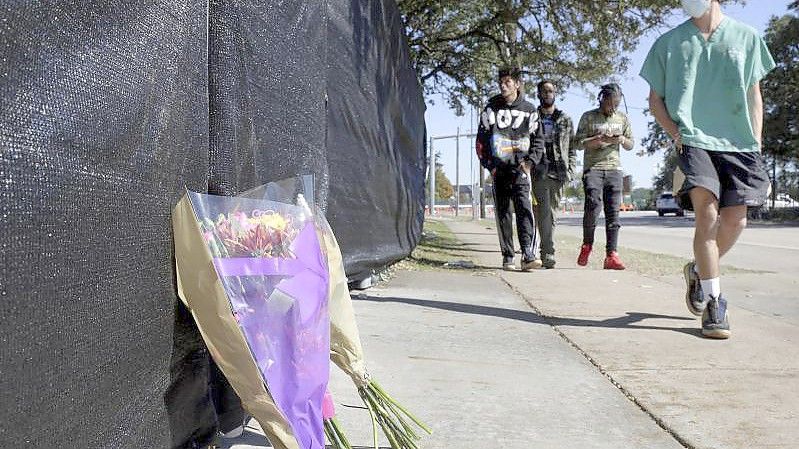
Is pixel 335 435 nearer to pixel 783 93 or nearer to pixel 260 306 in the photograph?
pixel 260 306

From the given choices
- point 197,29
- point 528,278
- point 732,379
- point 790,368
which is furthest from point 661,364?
point 528,278

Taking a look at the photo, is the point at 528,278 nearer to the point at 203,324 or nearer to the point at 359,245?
the point at 359,245

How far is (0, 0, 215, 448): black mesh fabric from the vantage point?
105 cm

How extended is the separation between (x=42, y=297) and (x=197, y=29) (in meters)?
0.77

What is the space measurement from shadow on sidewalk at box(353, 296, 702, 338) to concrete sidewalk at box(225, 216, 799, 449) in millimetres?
14

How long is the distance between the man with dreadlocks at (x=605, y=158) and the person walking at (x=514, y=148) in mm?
512

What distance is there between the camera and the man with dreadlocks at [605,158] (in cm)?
713

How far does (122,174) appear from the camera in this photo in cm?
133

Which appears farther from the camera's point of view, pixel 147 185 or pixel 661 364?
pixel 661 364

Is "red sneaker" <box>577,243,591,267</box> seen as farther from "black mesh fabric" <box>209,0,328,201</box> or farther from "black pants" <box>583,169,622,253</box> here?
"black mesh fabric" <box>209,0,328,201</box>

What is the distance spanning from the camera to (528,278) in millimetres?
6555

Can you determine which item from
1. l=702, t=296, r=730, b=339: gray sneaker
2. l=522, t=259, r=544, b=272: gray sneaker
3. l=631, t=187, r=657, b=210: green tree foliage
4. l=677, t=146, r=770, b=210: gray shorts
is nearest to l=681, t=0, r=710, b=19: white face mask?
l=677, t=146, r=770, b=210: gray shorts

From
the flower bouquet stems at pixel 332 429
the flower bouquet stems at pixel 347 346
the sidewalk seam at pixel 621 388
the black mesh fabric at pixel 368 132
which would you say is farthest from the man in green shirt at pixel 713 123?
the flower bouquet stems at pixel 332 429

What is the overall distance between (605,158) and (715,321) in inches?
148
